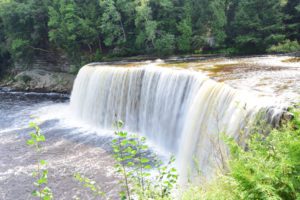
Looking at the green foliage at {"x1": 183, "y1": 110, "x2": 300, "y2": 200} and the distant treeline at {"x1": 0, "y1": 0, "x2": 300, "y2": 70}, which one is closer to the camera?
the green foliage at {"x1": 183, "y1": 110, "x2": 300, "y2": 200}

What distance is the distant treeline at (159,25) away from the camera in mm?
19172

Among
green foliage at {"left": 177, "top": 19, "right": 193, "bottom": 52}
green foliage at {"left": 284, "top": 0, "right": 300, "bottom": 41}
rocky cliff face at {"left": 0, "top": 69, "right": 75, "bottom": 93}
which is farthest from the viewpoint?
rocky cliff face at {"left": 0, "top": 69, "right": 75, "bottom": 93}

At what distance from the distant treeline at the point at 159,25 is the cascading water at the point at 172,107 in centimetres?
559

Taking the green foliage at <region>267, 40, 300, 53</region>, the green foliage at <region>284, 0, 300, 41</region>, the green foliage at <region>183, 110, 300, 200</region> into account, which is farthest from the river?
the green foliage at <region>284, 0, 300, 41</region>

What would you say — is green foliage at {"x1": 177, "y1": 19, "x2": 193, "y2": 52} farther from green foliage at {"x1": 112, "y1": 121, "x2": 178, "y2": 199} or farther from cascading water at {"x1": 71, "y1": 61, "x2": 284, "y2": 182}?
green foliage at {"x1": 112, "y1": 121, "x2": 178, "y2": 199}

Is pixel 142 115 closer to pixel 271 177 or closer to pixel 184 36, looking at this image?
pixel 184 36

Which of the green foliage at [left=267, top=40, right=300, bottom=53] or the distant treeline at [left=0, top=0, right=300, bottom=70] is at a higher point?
the distant treeline at [left=0, top=0, right=300, bottom=70]

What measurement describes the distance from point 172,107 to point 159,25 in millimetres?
10788

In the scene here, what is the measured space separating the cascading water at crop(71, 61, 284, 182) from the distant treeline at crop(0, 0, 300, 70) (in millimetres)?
5590

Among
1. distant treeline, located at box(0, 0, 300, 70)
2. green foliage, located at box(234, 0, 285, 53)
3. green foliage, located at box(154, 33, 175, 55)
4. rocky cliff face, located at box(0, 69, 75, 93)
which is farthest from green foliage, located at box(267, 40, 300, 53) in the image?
rocky cliff face, located at box(0, 69, 75, 93)

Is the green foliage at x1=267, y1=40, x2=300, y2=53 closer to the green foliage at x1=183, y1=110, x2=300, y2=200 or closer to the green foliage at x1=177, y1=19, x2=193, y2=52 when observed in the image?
the green foliage at x1=177, y1=19, x2=193, y2=52

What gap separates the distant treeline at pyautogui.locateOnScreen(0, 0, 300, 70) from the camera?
19.2 metres

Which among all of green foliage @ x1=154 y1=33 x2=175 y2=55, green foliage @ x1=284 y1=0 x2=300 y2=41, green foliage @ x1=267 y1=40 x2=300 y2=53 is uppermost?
green foliage @ x1=284 y1=0 x2=300 y2=41

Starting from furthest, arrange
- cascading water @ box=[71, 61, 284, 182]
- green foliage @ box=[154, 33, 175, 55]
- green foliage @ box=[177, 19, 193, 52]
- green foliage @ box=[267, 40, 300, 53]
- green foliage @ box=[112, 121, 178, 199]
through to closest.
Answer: green foliage @ box=[177, 19, 193, 52]
green foliage @ box=[154, 33, 175, 55]
green foliage @ box=[267, 40, 300, 53]
cascading water @ box=[71, 61, 284, 182]
green foliage @ box=[112, 121, 178, 199]
